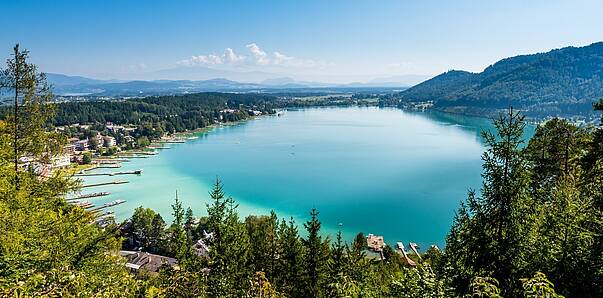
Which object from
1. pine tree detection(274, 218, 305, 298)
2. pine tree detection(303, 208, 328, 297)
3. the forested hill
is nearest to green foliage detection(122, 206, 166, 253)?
pine tree detection(274, 218, 305, 298)

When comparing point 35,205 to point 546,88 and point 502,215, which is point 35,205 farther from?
point 546,88

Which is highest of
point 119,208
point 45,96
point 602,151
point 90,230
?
point 45,96

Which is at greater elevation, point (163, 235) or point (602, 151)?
point (602, 151)

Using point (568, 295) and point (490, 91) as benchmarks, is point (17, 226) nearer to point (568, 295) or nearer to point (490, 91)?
point (568, 295)

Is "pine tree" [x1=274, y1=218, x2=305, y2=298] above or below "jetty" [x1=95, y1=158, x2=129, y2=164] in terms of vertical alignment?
above

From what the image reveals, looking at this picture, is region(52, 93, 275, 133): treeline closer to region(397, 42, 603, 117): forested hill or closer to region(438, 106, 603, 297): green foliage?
region(397, 42, 603, 117): forested hill

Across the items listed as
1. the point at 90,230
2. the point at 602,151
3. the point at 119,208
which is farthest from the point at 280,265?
the point at 119,208
